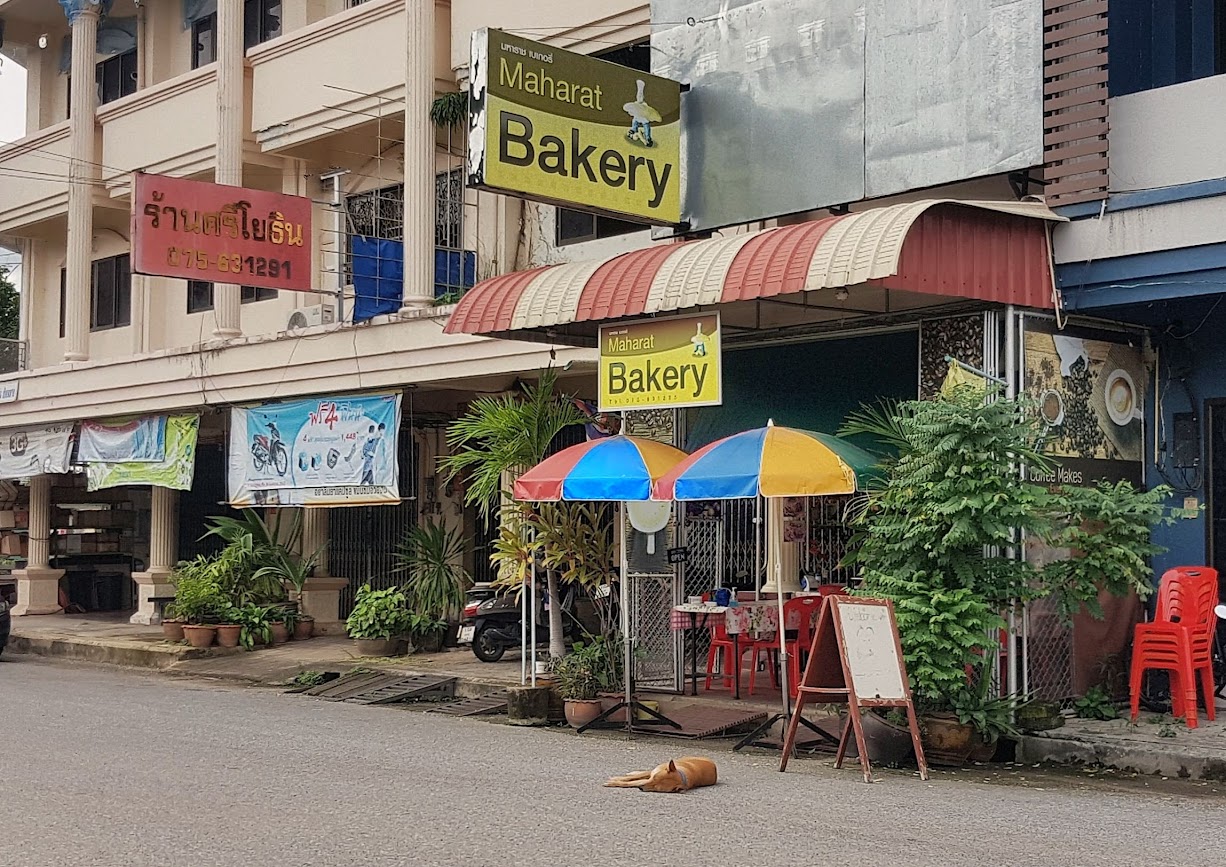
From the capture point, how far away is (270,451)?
20.6m

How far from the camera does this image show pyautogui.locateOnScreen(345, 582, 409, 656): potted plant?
18391 millimetres

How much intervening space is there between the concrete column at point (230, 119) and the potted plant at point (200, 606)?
3690 mm

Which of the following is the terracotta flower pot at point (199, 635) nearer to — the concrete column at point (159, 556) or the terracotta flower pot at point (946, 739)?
the concrete column at point (159, 556)

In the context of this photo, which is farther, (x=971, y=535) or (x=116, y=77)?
(x=116, y=77)

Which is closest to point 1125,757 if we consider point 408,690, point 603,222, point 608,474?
point 608,474

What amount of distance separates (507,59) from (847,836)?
7.77m

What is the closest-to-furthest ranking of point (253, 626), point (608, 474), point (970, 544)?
point (970, 544)
point (608, 474)
point (253, 626)

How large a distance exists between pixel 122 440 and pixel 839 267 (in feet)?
51.6

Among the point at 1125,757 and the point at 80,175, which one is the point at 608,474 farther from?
the point at 80,175

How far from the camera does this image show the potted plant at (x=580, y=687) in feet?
43.6

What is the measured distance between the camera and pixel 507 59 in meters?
13.2

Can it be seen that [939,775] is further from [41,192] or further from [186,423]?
[41,192]

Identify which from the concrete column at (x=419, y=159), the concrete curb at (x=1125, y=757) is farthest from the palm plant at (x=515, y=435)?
the concrete curb at (x=1125, y=757)

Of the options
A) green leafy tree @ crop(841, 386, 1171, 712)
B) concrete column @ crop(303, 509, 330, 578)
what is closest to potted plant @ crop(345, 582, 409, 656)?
concrete column @ crop(303, 509, 330, 578)
